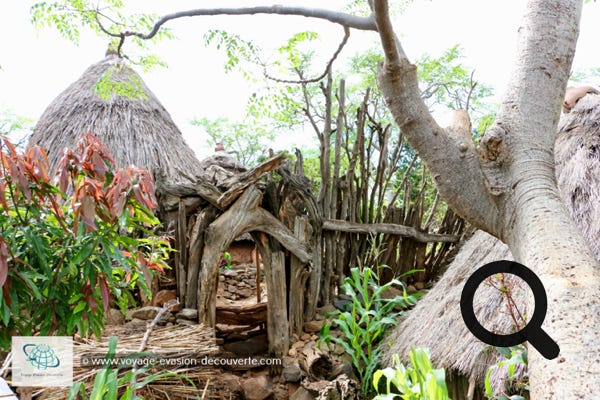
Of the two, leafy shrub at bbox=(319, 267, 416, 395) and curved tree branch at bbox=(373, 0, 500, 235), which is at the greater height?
curved tree branch at bbox=(373, 0, 500, 235)

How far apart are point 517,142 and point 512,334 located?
2.29ft

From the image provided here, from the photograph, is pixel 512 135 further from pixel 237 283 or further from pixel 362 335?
pixel 237 283

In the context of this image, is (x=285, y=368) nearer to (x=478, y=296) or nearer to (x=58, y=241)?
(x=478, y=296)

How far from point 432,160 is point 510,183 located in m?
0.19

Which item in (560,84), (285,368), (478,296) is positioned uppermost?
(560,84)

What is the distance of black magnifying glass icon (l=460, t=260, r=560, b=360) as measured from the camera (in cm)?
56

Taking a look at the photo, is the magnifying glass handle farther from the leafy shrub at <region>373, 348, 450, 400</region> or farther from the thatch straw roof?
the thatch straw roof

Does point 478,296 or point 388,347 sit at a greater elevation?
point 478,296

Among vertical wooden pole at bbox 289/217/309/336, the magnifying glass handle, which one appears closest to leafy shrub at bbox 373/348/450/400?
the magnifying glass handle

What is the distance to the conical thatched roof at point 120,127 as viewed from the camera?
458 cm

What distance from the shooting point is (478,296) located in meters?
2.13

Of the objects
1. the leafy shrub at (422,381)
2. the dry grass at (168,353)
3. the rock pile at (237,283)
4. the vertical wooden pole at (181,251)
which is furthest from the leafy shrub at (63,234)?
the rock pile at (237,283)

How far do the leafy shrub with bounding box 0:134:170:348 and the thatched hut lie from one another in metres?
1.33

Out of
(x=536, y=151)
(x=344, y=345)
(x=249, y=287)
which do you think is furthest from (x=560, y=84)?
(x=249, y=287)
